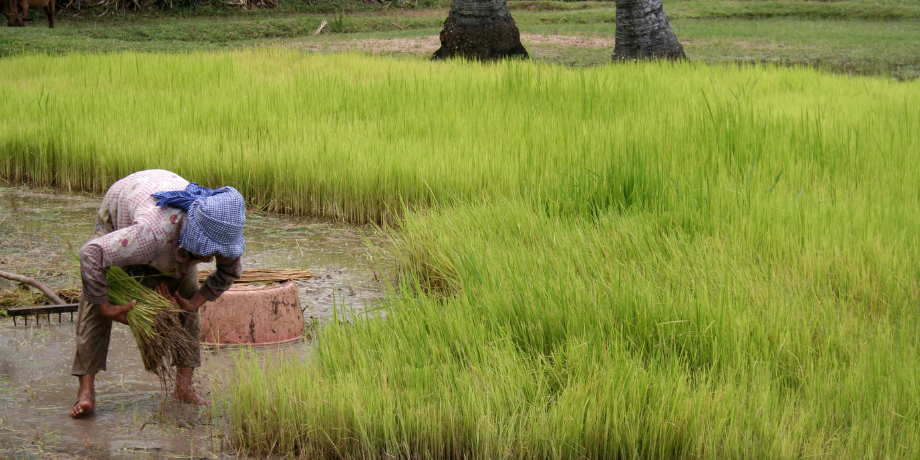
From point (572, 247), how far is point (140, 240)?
1.56m

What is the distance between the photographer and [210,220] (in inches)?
94.4

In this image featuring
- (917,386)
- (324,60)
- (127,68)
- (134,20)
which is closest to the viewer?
(917,386)

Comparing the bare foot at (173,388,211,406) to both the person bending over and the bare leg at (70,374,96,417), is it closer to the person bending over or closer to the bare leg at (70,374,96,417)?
the person bending over

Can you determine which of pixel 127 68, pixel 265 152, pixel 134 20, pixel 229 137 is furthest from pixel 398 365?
pixel 134 20

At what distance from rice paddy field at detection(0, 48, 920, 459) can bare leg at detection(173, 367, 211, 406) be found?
11cm

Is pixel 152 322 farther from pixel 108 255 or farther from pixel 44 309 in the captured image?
pixel 44 309

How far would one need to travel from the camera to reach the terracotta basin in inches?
122

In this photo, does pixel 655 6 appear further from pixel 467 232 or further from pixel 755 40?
pixel 467 232

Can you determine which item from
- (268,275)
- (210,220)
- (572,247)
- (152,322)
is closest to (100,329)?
(152,322)

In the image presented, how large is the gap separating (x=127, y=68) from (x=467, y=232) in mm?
5236

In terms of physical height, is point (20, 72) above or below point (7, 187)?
above

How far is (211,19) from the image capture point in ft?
51.1

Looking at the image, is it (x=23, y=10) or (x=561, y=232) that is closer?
(x=561, y=232)

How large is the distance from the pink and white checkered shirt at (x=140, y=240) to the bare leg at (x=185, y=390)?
0.24 metres
